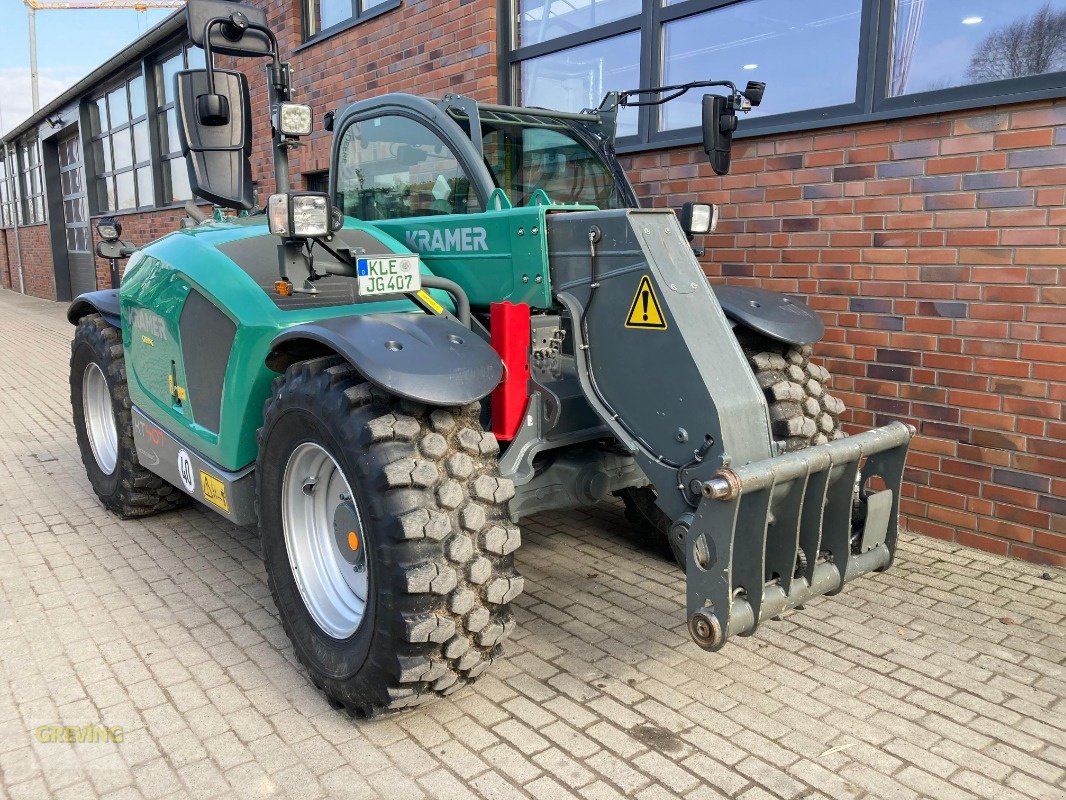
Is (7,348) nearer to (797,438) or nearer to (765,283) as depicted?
(765,283)

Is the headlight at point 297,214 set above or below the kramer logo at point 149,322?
above

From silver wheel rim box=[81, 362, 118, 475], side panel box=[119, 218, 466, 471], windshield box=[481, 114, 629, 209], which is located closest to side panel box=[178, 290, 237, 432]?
side panel box=[119, 218, 466, 471]

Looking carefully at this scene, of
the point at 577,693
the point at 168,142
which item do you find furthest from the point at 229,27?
the point at 168,142

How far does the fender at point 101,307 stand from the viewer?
4.98 m

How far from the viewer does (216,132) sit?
3.05 m

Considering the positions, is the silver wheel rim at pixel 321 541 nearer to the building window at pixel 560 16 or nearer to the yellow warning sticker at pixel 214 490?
the yellow warning sticker at pixel 214 490

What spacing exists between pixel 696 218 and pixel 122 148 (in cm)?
1583

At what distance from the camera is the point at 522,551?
14.6ft

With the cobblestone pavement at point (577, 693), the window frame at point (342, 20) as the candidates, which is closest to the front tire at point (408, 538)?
the cobblestone pavement at point (577, 693)

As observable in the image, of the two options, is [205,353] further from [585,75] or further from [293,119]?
[585,75]

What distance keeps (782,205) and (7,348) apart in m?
12.1

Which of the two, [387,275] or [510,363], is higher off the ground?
[387,275]

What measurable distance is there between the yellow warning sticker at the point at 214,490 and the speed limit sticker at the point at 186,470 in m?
0.13

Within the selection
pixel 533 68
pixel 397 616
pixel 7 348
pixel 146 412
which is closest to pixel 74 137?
pixel 7 348
